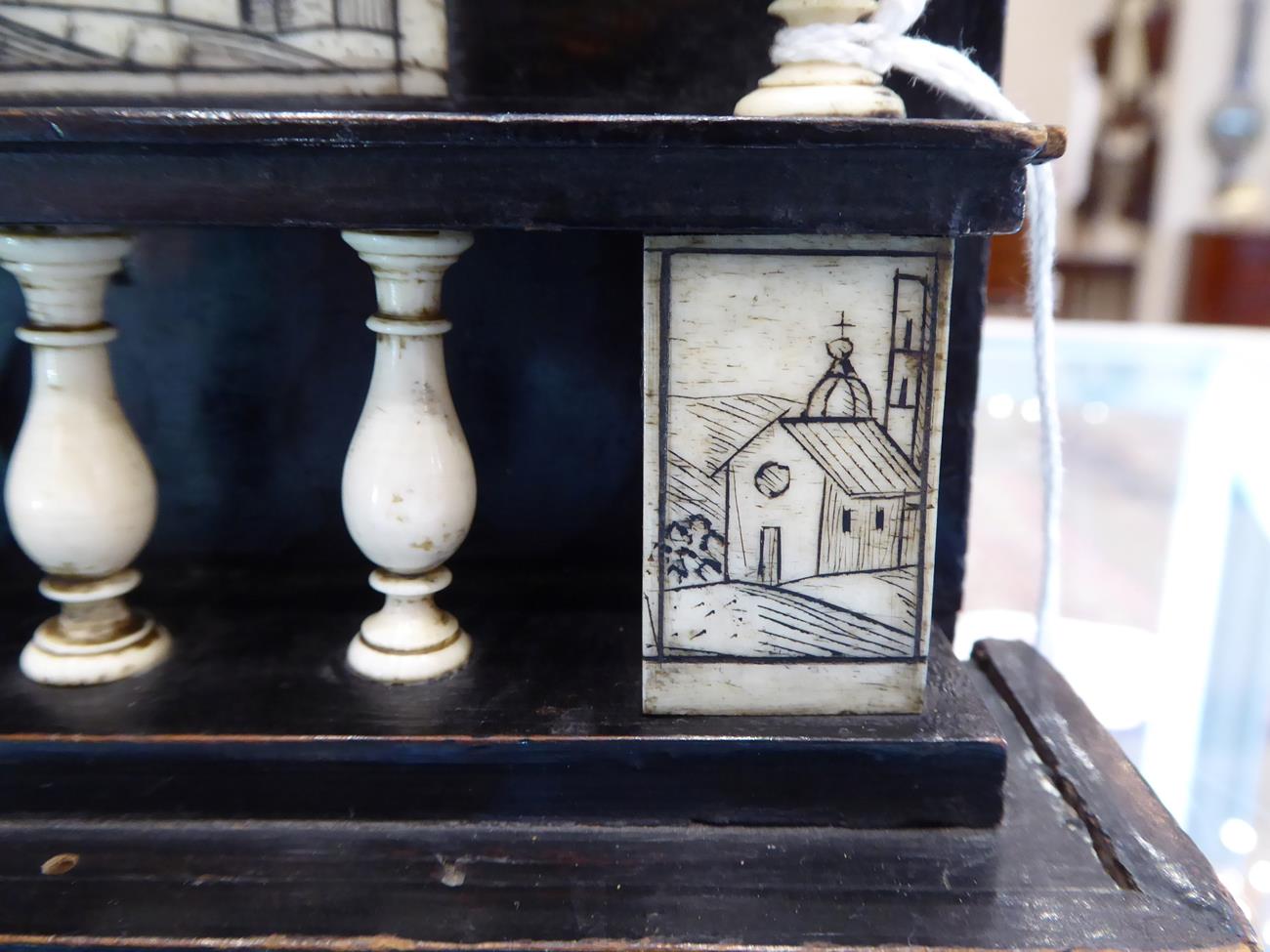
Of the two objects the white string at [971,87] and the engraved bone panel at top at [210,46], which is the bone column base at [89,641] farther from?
the white string at [971,87]

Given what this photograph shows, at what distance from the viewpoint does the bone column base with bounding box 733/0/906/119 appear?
49 centimetres

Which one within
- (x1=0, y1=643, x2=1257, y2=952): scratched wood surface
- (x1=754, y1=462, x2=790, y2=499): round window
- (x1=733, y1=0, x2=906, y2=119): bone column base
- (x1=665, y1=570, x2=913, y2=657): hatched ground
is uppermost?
(x1=733, y1=0, x2=906, y2=119): bone column base

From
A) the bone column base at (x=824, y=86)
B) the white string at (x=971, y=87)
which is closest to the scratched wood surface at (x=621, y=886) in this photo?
the white string at (x=971, y=87)

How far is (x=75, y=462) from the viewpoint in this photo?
1.83ft

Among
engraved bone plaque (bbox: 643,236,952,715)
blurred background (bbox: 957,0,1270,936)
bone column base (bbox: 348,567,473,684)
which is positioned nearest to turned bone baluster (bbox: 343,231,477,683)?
bone column base (bbox: 348,567,473,684)

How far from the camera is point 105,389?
58 cm

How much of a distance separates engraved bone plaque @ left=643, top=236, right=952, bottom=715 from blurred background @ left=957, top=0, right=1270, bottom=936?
27 cm

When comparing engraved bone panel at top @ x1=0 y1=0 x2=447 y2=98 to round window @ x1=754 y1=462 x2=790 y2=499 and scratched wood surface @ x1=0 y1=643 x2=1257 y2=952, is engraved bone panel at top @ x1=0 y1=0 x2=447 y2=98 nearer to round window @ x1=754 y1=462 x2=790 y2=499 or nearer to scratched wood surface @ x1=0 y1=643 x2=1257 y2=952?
round window @ x1=754 y1=462 x2=790 y2=499

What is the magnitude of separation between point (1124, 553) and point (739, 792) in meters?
1.93

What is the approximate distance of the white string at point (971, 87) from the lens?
50 cm

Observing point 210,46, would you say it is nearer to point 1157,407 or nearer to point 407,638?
point 407,638

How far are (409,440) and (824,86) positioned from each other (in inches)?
11.4

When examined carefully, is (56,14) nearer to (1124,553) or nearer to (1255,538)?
(1255,538)

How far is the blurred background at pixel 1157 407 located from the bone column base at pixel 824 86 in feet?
1.40
